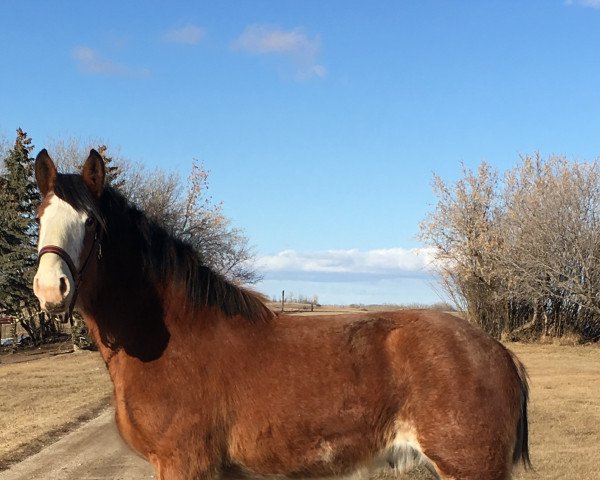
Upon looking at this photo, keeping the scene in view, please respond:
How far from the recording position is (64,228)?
388cm

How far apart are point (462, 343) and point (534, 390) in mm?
12954

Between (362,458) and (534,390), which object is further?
(534,390)

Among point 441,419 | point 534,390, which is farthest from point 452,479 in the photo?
point 534,390

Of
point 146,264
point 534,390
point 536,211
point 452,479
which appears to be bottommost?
point 534,390

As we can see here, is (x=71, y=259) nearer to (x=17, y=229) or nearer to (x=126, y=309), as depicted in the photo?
(x=126, y=309)

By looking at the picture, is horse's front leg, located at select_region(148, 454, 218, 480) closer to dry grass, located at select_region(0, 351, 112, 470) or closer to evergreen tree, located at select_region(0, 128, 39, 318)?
dry grass, located at select_region(0, 351, 112, 470)

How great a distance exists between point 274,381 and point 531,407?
35.4 feet

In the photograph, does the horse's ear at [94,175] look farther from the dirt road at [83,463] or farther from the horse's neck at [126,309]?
the dirt road at [83,463]

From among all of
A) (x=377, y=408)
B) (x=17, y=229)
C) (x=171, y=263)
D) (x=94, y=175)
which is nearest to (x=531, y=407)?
(x=377, y=408)

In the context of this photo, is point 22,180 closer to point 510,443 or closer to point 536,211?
point 536,211

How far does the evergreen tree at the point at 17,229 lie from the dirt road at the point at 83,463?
1724cm

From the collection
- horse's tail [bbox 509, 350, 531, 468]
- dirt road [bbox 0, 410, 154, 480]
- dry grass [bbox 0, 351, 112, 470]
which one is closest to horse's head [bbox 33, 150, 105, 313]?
horse's tail [bbox 509, 350, 531, 468]

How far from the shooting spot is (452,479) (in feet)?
12.9

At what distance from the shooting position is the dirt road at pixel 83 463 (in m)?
7.83
